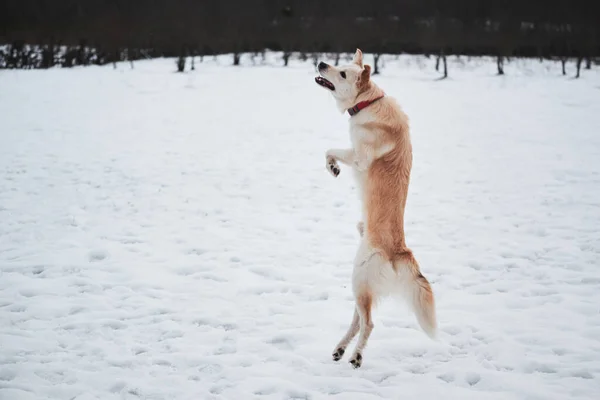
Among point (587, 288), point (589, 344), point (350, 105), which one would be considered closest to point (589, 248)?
point (587, 288)

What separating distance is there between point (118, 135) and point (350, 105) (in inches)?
439

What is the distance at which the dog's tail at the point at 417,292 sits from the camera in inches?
124

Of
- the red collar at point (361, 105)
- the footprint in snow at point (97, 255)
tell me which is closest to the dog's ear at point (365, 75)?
the red collar at point (361, 105)

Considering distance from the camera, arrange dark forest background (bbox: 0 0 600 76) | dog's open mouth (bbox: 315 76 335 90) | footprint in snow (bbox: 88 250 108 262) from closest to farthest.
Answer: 1. dog's open mouth (bbox: 315 76 335 90)
2. footprint in snow (bbox: 88 250 108 262)
3. dark forest background (bbox: 0 0 600 76)

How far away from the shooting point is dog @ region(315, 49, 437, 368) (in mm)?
3305

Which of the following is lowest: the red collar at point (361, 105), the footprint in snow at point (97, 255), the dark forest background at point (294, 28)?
the footprint in snow at point (97, 255)

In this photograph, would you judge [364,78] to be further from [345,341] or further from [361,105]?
[345,341]

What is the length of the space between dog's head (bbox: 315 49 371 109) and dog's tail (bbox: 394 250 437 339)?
1.40 meters

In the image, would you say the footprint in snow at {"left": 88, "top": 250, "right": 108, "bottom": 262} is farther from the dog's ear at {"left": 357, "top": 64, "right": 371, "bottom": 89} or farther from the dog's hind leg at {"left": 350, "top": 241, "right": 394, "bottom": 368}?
the dog's ear at {"left": 357, "top": 64, "right": 371, "bottom": 89}

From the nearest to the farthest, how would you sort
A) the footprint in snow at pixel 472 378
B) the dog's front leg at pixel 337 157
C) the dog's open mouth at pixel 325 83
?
the footprint in snow at pixel 472 378 → the dog's front leg at pixel 337 157 → the dog's open mouth at pixel 325 83

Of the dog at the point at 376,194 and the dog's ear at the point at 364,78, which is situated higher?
the dog's ear at the point at 364,78

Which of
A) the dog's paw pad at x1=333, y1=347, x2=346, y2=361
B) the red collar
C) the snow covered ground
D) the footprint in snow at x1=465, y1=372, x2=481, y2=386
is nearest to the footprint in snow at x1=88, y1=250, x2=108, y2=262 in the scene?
the snow covered ground

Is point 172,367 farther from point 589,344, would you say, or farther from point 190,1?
point 190,1

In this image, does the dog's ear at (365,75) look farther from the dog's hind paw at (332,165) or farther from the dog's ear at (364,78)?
the dog's hind paw at (332,165)
